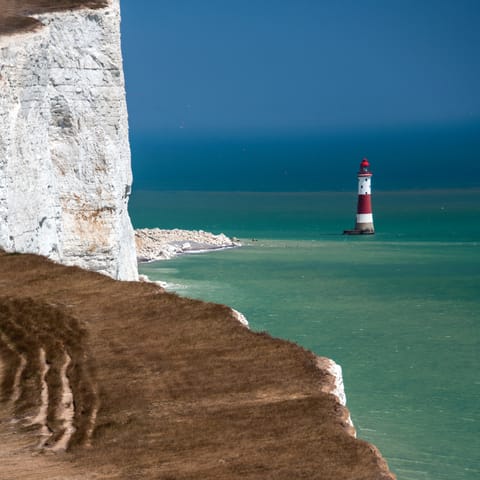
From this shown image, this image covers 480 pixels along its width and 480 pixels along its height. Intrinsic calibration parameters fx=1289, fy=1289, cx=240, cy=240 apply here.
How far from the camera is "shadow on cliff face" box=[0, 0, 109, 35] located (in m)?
21.0

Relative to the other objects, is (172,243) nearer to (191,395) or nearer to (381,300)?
(381,300)

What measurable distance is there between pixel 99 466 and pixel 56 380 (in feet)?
6.99

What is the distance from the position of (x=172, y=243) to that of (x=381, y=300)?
57.7 ft

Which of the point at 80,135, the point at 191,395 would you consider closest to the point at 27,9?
the point at 80,135

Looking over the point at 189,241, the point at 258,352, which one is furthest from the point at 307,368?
the point at 189,241

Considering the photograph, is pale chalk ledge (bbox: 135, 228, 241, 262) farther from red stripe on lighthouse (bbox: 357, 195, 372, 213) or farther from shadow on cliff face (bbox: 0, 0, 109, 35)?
shadow on cliff face (bbox: 0, 0, 109, 35)

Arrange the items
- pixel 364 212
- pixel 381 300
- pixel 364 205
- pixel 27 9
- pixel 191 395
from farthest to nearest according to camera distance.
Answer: pixel 364 205 → pixel 364 212 → pixel 381 300 → pixel 27 9 → pixel 191 395

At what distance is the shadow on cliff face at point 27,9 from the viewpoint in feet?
69.0

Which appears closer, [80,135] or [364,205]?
[80,135]

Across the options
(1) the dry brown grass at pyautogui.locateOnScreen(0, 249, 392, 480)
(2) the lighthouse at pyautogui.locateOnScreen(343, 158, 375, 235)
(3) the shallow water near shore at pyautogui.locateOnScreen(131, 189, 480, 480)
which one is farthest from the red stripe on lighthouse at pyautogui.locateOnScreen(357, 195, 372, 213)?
(1) the dry brown grass at pyautogui.locateOnScreen(0, 249, 392, 480)

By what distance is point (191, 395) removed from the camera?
32.0ft

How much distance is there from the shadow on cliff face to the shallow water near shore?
8.35 m

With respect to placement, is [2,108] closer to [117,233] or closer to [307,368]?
[117,233]

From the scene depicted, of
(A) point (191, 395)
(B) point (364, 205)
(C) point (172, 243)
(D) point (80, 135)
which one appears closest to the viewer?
(A) point (191, 395)
